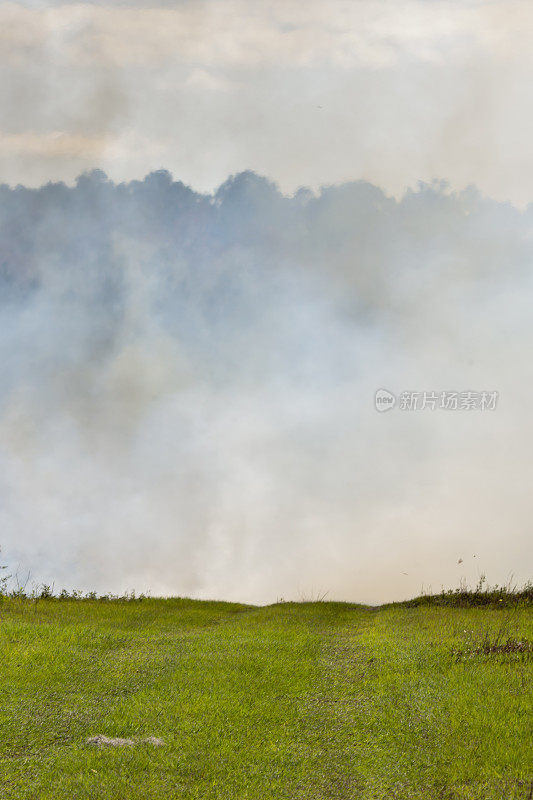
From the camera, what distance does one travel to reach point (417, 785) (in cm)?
900

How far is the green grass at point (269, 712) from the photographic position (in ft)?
30.1

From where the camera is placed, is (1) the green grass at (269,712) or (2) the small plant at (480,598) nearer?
(1) the green grass at (269,712)

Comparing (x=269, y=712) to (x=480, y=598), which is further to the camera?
(x=480, y=598)

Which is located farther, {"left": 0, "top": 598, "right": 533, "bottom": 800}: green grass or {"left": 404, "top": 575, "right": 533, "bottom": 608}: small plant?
{"left": 404, "top": 575, "right": 533, "bottom": 608}: small plant

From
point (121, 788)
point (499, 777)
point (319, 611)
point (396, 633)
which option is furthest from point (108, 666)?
point (319, 611)

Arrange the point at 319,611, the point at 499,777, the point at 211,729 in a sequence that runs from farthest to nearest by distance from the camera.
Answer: the point at 319,611
the point at 211,729
the point at 499,777

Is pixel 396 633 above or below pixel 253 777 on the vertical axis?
above

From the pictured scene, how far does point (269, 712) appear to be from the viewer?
38.0 feet

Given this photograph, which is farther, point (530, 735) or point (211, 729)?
point (211, 729)

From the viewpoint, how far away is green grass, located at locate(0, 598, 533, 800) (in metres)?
9.18

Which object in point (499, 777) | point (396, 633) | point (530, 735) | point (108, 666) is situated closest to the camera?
point (499, 777)

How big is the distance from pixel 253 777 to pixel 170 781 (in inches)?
43.7

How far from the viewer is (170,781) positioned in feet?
30.1

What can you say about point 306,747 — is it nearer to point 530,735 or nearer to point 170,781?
point 170,781
